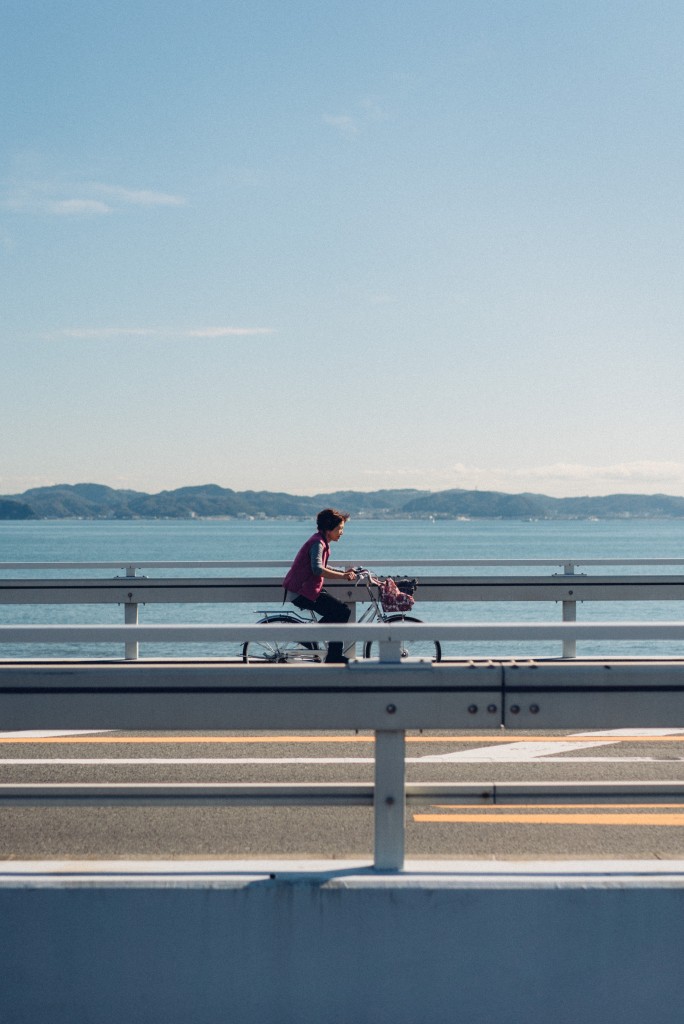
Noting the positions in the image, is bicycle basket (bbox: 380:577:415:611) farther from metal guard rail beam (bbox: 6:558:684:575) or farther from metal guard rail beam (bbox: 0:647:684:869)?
metal guard rail beam (bbox: 0:647:684:869)

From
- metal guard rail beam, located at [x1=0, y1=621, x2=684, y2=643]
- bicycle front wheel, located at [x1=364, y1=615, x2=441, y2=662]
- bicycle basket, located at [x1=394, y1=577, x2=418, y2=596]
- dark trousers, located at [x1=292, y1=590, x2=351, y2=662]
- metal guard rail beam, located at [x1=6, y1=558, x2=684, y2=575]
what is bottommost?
bicycle front wheel, located at [x1=364, y1=615, x2=441, y2=662]

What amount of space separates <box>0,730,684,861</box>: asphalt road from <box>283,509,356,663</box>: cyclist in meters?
2.64

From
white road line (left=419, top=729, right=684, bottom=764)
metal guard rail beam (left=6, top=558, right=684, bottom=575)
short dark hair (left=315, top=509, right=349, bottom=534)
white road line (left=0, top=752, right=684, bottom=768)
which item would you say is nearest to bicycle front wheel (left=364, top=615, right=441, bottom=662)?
metal guard rail beam (left=6, top=558, right=684, bottom=575)

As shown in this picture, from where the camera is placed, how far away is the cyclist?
1238 centimetres

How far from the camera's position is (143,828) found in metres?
6.42

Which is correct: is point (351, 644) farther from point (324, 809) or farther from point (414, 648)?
point (324, 809)

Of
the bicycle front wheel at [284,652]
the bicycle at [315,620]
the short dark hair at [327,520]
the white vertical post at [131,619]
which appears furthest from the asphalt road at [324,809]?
the white vertical post at [131,619]

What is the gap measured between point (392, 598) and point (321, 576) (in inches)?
37.0

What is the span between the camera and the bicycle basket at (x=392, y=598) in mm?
12938

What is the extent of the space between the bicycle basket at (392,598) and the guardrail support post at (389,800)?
8985 millimetres

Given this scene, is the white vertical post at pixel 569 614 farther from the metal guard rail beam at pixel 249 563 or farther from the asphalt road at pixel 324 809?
the asphalt road at pixel 324 809

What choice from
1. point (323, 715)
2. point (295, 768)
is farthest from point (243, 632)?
point (295, 768)

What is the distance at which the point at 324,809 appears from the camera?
6977mm

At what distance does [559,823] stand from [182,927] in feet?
11.5
